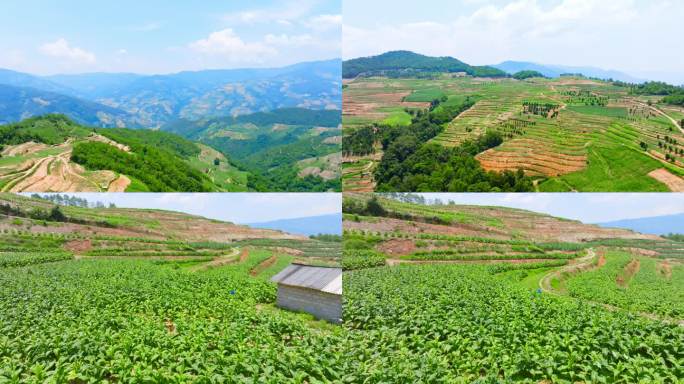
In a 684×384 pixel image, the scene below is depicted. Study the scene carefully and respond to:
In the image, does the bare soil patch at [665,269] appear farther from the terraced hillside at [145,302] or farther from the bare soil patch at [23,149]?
the bare soil patch at [23,149]

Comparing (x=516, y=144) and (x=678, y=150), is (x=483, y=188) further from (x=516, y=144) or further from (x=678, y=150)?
(x=678, y=150)

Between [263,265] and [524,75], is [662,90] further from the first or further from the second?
[263,265]

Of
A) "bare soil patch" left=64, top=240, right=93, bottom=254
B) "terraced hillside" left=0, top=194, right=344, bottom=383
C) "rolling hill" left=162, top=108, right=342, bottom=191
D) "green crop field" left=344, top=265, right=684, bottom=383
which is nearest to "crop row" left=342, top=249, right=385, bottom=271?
"terraced hillside" left=0, top=194, right=344, bottom=383

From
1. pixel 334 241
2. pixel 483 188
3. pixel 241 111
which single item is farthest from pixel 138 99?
pixel 483 188

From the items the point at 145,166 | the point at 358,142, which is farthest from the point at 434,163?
the point at 145,166

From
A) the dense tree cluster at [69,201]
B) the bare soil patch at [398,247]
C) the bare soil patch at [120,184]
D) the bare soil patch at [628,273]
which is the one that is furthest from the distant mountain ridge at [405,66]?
the dense tree cluster at [69,201]

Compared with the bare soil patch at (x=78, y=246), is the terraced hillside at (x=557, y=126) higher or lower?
higher
